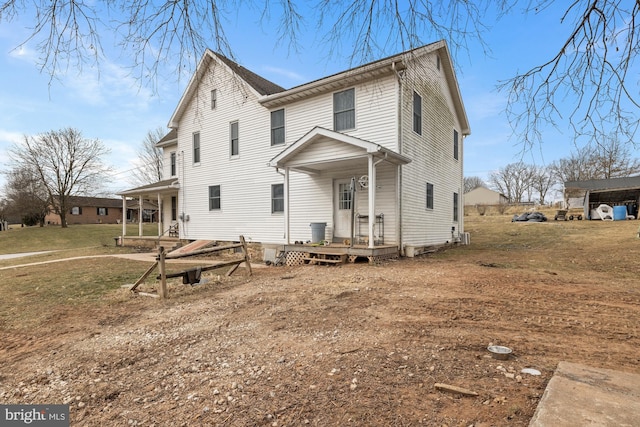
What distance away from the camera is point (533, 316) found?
4.54m

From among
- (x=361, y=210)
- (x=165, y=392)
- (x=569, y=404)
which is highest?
(x=361, y=210)

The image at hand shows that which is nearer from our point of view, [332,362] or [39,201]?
[332,362]

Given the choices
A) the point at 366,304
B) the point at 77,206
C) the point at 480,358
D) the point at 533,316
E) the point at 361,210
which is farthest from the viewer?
the point at 77,206

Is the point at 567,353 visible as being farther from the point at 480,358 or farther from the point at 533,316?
the point at 533,316

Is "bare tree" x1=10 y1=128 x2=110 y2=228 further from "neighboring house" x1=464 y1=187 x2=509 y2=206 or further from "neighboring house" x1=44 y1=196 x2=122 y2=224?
"neighboring house" x1=464 y1=187 x2=509 y2=206

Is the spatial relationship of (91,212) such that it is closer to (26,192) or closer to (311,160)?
(26,192)

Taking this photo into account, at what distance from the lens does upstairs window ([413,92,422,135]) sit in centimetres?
1168

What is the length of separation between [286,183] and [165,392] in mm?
9081

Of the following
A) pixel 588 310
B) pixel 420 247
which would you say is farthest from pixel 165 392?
pixel 420 247

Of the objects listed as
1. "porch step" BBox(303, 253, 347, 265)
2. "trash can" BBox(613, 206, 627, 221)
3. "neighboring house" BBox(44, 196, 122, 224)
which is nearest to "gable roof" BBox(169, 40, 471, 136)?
"porch step" BBox(303, 253, 347, 265)

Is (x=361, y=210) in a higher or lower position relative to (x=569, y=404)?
higher

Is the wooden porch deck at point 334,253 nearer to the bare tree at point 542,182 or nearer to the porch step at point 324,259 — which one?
the porch step at point 324,259

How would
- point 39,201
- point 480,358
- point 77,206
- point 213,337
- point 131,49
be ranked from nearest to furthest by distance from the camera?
1. point 131,49
2. point 480,358
3. point 213,337
4. point 39,201
5. point 77,206

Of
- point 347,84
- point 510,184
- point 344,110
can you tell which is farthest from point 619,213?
point 510,184
